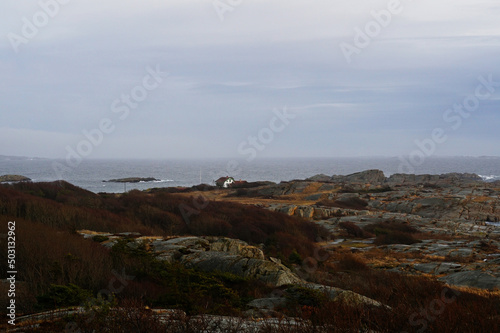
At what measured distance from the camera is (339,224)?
27.8 meters

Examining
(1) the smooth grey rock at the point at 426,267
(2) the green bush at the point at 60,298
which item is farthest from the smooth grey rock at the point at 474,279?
(2) the green bush at the point at 60,298

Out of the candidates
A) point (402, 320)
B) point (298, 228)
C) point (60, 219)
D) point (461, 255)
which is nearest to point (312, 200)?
point (298, 228)

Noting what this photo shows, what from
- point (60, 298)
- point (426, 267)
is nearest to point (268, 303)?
point (60, 298)

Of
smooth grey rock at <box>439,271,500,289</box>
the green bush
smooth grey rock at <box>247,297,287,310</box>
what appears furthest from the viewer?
smooth grey rock at <box>439,271,500,289</box>

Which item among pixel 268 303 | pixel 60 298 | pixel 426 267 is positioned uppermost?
pixel 60 298

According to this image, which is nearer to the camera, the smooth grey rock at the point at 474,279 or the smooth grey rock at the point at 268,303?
the smooth grey rock at the point at 268,303

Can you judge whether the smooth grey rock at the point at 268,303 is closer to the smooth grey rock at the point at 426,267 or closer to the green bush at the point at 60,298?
the green bush at the point at 60,298

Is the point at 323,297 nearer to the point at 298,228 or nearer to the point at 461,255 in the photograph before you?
the point at 461,255

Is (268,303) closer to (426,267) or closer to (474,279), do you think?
(474,279)

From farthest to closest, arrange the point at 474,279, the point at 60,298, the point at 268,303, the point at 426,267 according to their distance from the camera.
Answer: the point at 426,267 < the point at 474,279 < the point at 268,303 < the point at 60,298

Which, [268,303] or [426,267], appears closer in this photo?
[268,303]

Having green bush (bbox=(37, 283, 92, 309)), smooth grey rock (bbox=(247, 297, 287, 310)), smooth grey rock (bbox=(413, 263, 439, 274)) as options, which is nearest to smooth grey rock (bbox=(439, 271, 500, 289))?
smooth grey rock (bbox=(413, 263, 439, 274))

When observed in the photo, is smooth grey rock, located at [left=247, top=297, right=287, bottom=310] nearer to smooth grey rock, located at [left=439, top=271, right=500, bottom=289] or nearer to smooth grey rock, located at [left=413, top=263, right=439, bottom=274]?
smooth grey rock, located at [left=439, top=271, right=500, bottom=289]

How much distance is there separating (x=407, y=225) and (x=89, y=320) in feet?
91.9
